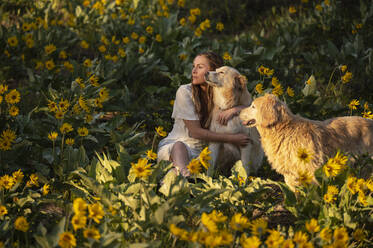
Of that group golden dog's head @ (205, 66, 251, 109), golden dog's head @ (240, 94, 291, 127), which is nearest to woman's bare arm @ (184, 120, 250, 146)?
golden dog's head @ (205, 66, 251, 109)

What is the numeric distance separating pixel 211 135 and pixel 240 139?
0.29 meters

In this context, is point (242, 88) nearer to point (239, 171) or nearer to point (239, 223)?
point (239, 171)

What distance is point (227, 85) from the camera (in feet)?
13.0

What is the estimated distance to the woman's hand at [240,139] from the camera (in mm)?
3953

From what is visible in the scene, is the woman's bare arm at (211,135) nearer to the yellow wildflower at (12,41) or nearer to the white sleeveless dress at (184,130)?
the white sleeveless dress at (184,130)

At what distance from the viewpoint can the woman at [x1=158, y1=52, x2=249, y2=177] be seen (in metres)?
4.06

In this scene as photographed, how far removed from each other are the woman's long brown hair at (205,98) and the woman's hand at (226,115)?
0.86 ft

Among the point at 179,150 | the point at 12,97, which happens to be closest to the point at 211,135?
the point at 179,150

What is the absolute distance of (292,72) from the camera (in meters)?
6.45

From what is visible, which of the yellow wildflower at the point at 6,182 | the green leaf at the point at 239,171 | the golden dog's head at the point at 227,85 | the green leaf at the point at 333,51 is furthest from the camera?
the green leaf at the point at 333,51

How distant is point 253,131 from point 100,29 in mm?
4606

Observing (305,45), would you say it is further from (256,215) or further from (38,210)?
(38,210)

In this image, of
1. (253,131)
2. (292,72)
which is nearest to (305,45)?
(292,72)

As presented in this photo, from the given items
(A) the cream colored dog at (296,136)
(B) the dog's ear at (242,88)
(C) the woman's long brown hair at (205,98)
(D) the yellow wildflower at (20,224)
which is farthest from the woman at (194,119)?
(D) the yellow wildflower at (20,224)
